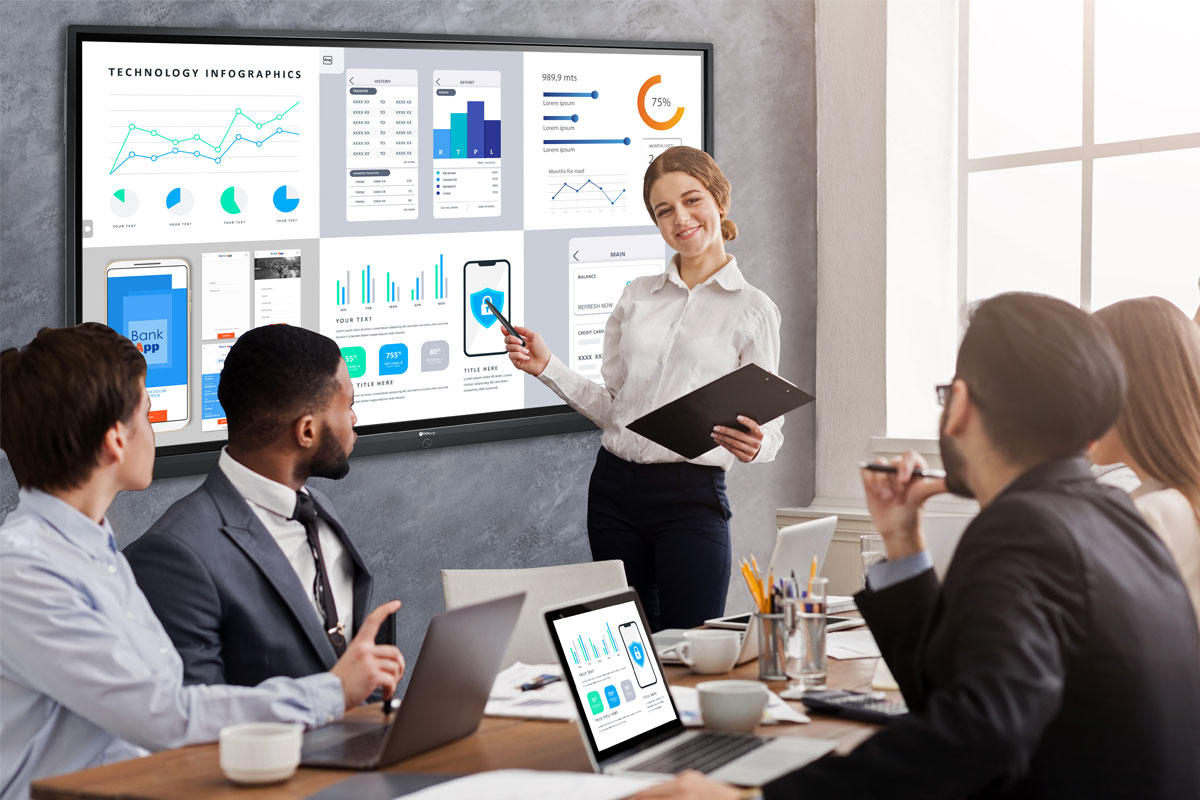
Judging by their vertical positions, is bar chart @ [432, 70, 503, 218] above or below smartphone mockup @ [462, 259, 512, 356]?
above

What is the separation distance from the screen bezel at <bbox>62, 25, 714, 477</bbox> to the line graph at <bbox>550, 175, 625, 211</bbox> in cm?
43

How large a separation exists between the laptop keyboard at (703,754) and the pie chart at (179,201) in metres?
2.30

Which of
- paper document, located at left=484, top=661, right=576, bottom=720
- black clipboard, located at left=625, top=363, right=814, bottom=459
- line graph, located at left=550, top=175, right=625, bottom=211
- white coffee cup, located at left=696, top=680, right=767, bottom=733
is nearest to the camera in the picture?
white coffee cup, located at left=696, top=680, right=767, bottom=733

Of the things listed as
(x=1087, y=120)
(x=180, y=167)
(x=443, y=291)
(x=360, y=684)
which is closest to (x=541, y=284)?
(x=443, y=291)

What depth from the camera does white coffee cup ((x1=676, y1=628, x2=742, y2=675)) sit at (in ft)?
7.77

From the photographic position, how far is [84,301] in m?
3.38

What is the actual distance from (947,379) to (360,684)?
11.6ft

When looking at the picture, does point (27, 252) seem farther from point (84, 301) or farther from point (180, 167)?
point (180, 167)

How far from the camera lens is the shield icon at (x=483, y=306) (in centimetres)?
420

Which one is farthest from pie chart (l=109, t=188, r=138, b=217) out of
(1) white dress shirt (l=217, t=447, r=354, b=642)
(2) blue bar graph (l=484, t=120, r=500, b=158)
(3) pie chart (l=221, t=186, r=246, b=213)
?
(1) white dress shirt (l=217, t=447, r=354, b=642)

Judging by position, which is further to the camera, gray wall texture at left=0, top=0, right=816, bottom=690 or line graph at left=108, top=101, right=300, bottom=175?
line graph at left=108, top=101, right=300, bottom=175

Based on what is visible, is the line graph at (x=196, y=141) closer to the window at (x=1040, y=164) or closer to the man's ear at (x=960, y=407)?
the window at (x=1040, y=164)

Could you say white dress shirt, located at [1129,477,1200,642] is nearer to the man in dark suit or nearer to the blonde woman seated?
the blonde woman seated

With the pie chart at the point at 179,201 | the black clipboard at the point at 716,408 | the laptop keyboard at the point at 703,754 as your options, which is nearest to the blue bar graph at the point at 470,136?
the pie chart at the point at 179,201
